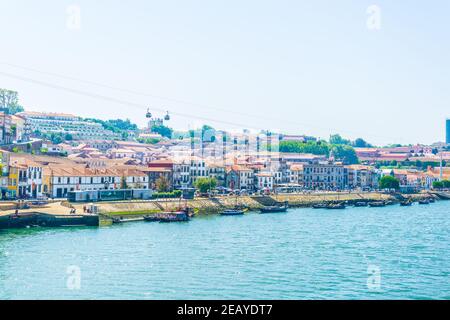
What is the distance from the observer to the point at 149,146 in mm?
111938

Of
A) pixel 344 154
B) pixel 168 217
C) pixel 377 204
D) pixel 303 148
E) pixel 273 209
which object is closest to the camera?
pixel 168 217

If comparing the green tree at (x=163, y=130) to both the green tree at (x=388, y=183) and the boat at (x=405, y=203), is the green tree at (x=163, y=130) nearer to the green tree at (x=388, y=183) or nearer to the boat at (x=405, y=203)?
the green tree at (x=388, y=183)

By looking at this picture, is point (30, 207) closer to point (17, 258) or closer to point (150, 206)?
point (150, 206)

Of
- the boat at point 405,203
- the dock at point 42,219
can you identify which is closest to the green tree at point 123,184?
the dock at point 42,219

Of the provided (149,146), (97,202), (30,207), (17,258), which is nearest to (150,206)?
(97,202)

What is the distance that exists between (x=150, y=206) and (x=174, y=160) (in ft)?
63.9

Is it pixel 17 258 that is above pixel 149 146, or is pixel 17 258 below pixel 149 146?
below

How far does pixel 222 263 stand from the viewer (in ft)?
84.9

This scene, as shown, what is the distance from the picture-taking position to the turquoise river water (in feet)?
67.8

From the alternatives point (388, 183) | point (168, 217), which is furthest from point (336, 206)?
point (168, 217)

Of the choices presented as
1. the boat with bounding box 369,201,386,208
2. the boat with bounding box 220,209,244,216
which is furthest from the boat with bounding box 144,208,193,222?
the boat with bounding box 369,201,386,208

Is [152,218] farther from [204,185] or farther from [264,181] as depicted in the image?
[264,181]

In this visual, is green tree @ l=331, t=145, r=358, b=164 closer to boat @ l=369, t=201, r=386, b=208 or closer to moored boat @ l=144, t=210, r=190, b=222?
boat @ l=369, t=201, r=386, b=208
